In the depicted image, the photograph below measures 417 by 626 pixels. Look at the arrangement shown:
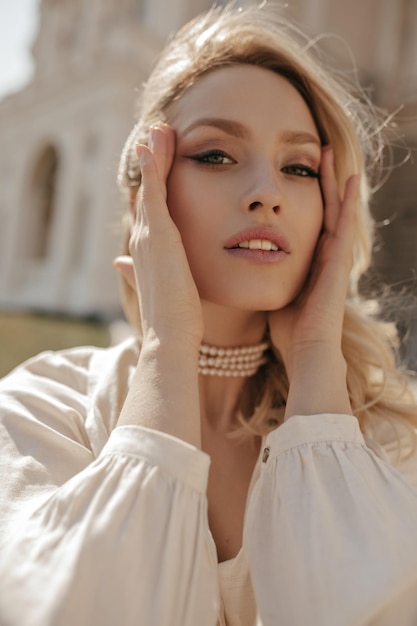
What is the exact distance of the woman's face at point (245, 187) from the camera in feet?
5.83

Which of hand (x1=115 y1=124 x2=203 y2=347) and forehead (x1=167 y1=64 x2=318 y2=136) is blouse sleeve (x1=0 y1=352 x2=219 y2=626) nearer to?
hand (x1=115 y1=124 x2=203 y2=347)

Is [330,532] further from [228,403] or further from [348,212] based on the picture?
[348,212]

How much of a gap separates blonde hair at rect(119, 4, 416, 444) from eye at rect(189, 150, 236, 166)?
266 mm

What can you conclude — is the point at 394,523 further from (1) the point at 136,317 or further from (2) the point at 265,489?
(1) the point at 136,317

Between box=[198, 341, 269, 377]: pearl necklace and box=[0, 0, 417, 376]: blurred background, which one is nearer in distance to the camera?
box=[198, 341, 269, 377]: pearl necklace

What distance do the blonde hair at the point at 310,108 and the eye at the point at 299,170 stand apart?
0.22m

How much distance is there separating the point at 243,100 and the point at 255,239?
0.49 m

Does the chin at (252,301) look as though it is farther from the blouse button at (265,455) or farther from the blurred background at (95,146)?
the blurred background at (95,146)

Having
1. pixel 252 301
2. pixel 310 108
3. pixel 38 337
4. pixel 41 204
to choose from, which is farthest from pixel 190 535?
pixel 41 204

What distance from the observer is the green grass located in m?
6.81

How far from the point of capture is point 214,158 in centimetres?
189

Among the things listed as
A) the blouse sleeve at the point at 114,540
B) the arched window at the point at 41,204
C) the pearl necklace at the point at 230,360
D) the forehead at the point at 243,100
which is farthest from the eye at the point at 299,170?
the arched window at the point at 41,204

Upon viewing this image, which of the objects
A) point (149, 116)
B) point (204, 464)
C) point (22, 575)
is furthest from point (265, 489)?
point (149, 116)

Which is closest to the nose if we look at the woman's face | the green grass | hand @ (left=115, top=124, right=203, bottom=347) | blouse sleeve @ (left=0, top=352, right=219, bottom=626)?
the woman's face
